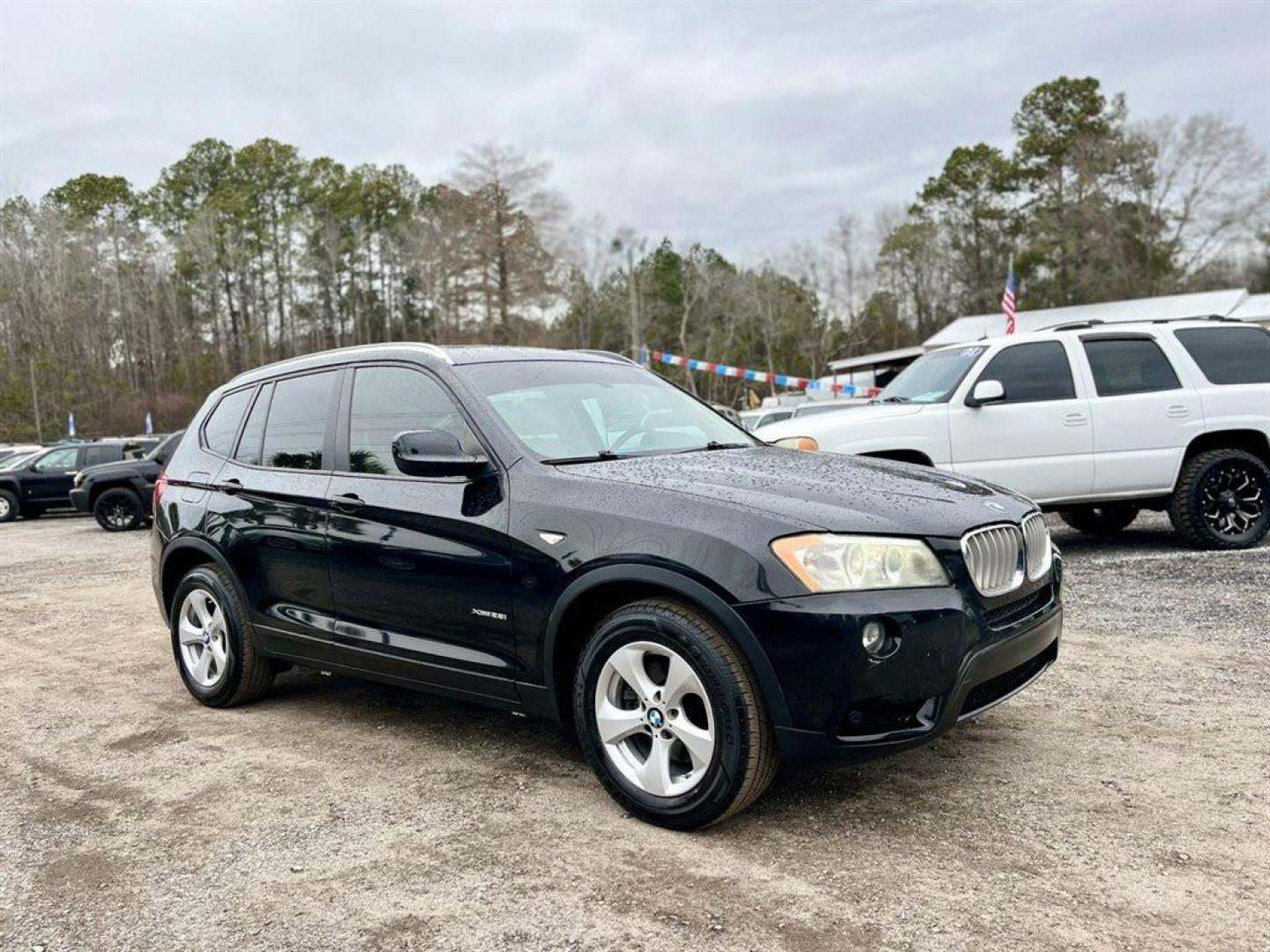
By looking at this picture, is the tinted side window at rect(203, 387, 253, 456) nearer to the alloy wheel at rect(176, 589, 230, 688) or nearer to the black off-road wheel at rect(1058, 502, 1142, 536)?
the alloy wheel at rect(176, 589, 230, 688)

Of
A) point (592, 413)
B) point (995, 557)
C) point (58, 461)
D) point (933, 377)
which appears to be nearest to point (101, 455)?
point (58, 461)

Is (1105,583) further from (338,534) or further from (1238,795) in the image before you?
(338,534)

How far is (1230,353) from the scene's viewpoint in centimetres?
814

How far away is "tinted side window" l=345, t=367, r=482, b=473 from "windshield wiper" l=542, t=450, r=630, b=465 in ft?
1.33

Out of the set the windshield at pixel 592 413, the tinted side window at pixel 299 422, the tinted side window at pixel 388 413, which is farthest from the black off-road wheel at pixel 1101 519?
the tinted side window at pixel 299 422

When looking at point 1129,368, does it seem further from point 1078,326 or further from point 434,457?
point 434,457

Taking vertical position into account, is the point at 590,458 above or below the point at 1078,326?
below

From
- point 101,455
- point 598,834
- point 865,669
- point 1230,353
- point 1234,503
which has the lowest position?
point 598,834

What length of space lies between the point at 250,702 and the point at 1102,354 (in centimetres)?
688

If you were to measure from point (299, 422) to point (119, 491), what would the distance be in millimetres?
13722

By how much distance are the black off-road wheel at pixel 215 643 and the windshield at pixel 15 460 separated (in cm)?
1889

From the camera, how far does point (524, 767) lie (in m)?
3.92

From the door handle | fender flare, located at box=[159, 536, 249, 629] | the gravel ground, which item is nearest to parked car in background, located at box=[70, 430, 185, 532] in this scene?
fender flare, located at box=[159, 536, 249, 629]

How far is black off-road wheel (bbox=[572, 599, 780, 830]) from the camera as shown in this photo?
119 inches
